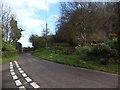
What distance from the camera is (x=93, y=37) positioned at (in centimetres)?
5597

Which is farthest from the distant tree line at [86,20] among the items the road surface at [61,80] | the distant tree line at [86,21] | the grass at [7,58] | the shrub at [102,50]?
the road surface at [61,80]

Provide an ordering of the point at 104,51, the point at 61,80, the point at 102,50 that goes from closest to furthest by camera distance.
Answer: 1. the point at 61,80
2. the point at 104,51
3. the point at 102,50

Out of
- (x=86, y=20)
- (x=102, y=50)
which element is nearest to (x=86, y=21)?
(x=86, y=20)

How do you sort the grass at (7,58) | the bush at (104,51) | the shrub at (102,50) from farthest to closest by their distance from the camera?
the grass at (7,58)
the shrub at (102,50)
the bush at (104,51)

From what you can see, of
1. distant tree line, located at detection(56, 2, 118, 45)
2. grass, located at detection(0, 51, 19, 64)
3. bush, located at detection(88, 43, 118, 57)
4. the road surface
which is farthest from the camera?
distant tree line, located at detection(56, 2, 118, 45)

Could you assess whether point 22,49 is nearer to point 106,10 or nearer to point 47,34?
point 47,34

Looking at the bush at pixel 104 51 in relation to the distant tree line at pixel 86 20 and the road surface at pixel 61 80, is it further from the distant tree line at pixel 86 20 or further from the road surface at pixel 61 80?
the distant tree line at pixel 86 20

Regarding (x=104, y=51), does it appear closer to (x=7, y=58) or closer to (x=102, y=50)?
(x=102, y=50)

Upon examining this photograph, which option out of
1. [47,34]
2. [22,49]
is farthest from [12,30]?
[22,49]

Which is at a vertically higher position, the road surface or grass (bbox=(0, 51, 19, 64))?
the road surface

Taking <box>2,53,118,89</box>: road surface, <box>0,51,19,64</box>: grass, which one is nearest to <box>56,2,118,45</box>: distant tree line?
<box>0,51,19,64</box>: grass

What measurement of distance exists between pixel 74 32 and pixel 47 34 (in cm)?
3504

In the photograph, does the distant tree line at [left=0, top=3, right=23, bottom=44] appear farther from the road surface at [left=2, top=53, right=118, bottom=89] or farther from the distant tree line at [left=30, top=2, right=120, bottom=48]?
the road surface at [left=2, top=53, right=118, bottom=89]

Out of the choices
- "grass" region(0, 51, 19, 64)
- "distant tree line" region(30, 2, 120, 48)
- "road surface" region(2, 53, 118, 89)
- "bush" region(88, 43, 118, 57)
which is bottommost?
"grass" region(0, 51, 19, 64)
